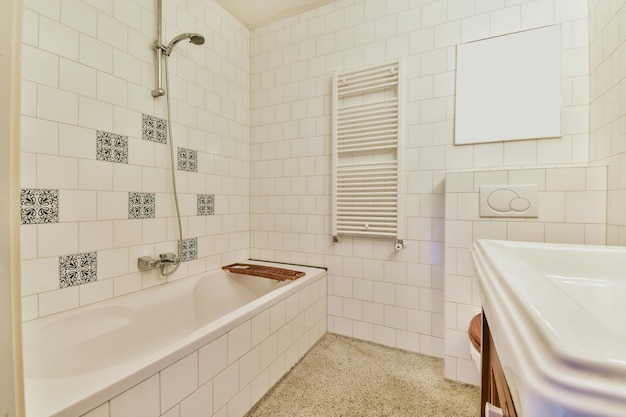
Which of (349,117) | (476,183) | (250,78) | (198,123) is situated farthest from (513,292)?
(250,78)

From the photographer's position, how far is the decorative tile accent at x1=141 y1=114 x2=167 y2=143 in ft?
5.05

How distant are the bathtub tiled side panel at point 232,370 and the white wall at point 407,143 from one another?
0.43m

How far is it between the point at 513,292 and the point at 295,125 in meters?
1.97

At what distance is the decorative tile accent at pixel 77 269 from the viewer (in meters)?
1.22

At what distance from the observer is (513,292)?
354 millimetres

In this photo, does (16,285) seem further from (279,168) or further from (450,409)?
(279,168)

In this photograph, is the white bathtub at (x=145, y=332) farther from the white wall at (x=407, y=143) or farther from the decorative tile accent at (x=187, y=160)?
the decorative tile accent at (x=187, y=160)

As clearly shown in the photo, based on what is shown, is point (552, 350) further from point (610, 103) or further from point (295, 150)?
point (295, 150)

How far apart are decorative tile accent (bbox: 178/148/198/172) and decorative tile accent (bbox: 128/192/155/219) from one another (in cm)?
27

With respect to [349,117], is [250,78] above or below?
above

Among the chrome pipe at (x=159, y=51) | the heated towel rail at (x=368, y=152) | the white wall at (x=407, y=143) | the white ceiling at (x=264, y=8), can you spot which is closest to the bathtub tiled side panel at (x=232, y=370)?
the white wall at (x=407, y=143)

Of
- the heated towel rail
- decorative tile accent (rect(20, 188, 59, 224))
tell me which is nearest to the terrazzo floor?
the heated towel rail

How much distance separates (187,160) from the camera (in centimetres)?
178

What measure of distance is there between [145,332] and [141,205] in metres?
0.68
